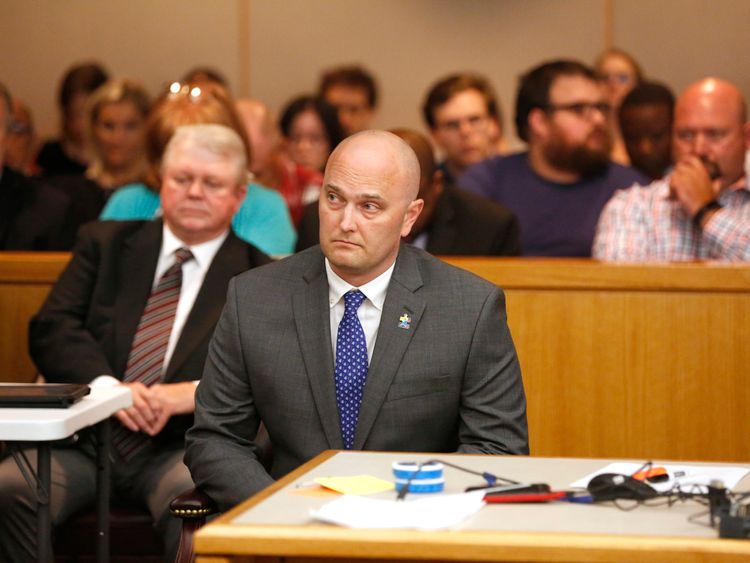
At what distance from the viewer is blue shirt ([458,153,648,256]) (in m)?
4.94

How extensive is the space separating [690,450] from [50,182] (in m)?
3.01

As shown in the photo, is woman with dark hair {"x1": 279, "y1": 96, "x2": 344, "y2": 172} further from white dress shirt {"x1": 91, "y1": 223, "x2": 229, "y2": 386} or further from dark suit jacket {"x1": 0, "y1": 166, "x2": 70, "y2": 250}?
white dress shirt {"x1": 91, "y1": 223, "x2": 229, "y2": 386}

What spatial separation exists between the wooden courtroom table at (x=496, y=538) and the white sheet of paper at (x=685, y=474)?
149 millimetres

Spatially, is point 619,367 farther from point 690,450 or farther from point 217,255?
point 217,255

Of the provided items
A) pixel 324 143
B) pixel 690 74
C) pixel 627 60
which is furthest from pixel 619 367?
pixel 690 74

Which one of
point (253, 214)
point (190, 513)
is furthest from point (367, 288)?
point (253, 214)

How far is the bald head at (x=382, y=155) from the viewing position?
2.70 m

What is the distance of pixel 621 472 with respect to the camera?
2.23 m

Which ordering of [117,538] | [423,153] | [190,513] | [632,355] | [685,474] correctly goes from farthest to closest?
1. [423,153]
2. [632,355]
3. [117,538]
4. [190,513]
5. [685,474]

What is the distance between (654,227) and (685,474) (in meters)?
2.45

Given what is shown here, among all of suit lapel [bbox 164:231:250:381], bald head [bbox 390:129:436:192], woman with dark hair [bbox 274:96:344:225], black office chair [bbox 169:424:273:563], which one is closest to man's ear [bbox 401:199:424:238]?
black office chair [bbox 169:424:273:563]

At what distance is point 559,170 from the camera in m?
5.11

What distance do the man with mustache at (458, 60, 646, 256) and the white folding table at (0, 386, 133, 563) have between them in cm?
234

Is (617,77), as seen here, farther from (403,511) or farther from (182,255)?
(403,511)
